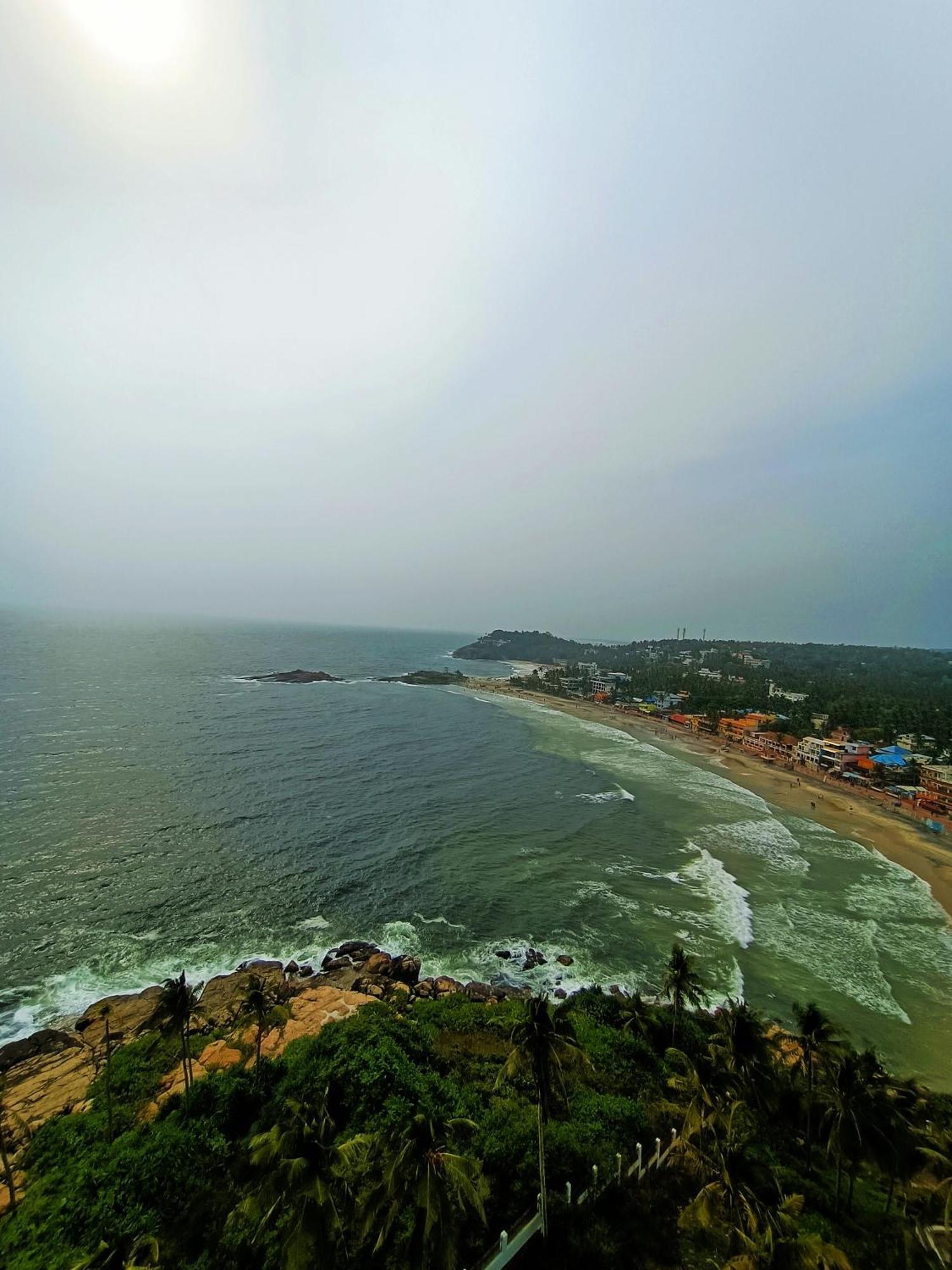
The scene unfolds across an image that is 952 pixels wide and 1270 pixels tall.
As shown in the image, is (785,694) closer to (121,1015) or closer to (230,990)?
(230,990)

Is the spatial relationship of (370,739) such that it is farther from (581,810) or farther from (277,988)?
(277,988)

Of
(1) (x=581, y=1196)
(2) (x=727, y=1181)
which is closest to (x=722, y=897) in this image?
(1) (x=581, y=1196)

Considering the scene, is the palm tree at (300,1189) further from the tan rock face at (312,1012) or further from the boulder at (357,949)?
the boulder at (357,949)

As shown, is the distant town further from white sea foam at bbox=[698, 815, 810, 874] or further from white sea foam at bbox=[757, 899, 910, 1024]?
white sea foam at bbox=[757, 899, 910, 1024]

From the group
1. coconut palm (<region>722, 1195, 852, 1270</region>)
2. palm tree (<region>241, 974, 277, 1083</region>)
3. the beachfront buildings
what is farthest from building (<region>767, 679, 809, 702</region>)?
palm tree (<region>241, 974, 277, 1083</region>)

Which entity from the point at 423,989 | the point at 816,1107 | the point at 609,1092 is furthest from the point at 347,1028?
the point at 816,1107

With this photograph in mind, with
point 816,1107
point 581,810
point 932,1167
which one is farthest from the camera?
point 581,810
